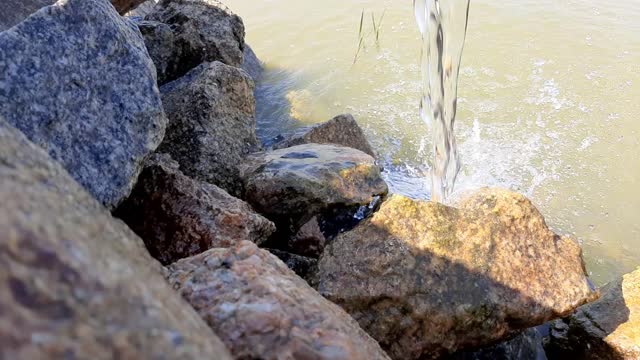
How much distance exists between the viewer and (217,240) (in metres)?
2.55

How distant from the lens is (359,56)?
7488 mm

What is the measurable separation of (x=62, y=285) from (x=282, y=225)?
2438 millimetres

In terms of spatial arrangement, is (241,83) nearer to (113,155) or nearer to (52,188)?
(113,155)

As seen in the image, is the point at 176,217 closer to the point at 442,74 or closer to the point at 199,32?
the point at 199,32

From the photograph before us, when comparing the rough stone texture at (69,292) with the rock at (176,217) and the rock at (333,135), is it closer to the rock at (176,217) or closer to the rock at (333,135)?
the rock at (176,217)

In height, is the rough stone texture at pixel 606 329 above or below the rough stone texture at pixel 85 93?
below

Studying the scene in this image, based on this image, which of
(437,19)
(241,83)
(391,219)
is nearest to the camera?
(391,219)

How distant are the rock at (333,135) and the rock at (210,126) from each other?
0.53m

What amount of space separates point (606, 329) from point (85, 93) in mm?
2897

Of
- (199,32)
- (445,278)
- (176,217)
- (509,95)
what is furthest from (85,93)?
(509,95)

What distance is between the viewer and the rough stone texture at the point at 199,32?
4.77 metres

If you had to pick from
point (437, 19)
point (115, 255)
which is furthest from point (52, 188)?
point (437, 19)

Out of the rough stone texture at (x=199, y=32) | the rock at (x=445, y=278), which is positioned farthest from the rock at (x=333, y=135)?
the rock at (x=445, y=278)

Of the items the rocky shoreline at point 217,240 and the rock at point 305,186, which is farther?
the rock at point 305,186
